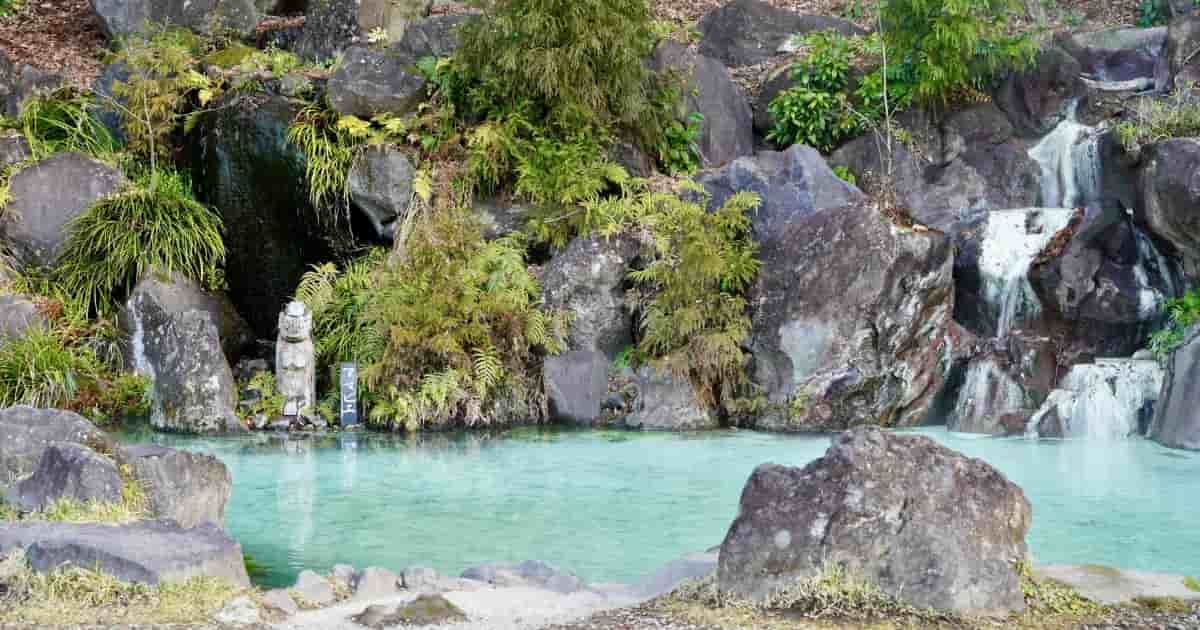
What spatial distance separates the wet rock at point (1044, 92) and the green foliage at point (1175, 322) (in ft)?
10.6

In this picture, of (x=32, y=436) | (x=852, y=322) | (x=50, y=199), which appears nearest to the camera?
(x=32, y=436)

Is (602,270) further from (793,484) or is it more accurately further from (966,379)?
(793,484)

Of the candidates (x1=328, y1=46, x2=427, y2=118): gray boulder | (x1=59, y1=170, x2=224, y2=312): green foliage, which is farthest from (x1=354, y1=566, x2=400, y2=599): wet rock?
(x1=328, y1=46, x2=427, y2=118): gray boulder

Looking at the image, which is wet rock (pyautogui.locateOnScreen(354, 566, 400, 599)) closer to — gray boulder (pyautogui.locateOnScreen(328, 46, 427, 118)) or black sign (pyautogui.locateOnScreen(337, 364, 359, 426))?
black sign (pyautogui.locateOnScreen(337, 364, 359, 426))

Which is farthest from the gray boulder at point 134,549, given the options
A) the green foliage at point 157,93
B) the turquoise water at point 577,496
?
the green foliage at point 157,93

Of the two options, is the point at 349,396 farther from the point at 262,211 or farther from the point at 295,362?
the point at 262,211

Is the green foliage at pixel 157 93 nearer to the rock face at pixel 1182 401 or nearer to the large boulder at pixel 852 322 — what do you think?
the large boulder at pixel 852 322

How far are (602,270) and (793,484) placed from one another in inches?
313

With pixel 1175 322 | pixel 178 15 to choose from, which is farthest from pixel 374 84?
pixel 1175 322

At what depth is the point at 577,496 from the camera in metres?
9.12

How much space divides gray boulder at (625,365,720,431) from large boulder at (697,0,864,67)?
666cm

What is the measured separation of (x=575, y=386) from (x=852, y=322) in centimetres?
281

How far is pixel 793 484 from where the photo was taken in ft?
17.8

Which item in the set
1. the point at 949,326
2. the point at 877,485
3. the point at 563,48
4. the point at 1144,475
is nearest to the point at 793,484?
the point at 877,485
